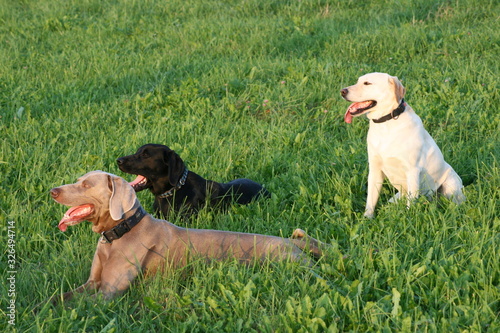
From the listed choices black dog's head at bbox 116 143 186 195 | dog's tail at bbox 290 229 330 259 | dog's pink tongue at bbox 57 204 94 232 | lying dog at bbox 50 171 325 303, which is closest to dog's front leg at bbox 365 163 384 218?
dog's tail at bbox 290 229 330 259

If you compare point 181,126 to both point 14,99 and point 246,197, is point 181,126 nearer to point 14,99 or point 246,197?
point 246,197

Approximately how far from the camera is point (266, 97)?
25.3ft

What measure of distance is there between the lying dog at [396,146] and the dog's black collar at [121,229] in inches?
76.6

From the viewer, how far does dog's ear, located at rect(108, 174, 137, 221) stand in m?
3.80

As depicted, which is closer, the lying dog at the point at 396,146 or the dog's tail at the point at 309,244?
the dog's tail at the point at 309,244

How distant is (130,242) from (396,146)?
2324 millimetres

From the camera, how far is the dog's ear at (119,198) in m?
3.80

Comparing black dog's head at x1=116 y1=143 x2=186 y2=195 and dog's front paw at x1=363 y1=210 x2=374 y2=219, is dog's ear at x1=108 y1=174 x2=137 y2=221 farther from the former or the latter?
dog's front paw at x1=363 y1=210 x2=374 y2=219

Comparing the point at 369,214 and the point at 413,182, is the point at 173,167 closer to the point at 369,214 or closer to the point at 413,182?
the point at 369,214

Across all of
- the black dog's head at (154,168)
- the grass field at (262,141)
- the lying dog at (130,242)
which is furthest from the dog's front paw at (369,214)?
the black dog's head at (154,168)

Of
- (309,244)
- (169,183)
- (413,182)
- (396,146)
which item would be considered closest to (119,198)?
(309,244)

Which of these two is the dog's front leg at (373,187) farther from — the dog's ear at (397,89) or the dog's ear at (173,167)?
the dog's ear at (173,167)

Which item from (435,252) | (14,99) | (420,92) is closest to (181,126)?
(14,99)

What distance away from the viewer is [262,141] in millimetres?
6484
